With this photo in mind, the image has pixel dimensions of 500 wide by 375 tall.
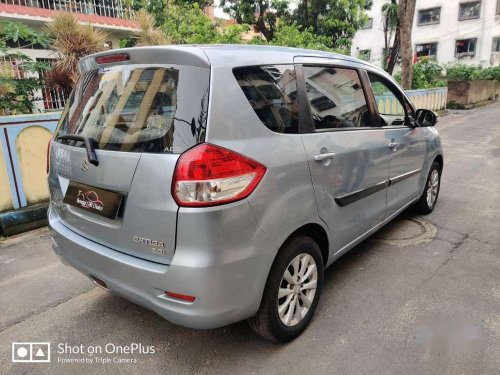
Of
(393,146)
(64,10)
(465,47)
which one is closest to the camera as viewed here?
(393,146)

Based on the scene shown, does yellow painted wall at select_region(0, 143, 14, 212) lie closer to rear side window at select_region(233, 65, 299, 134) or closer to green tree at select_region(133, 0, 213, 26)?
rear side window at select_region(233, 65, 299, 134)

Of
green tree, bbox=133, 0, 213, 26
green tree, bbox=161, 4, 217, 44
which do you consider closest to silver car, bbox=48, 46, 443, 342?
green tree, bbox=161, 4, 217, 44

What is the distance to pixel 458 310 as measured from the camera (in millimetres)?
2809

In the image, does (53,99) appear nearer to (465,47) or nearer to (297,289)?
(297,289)

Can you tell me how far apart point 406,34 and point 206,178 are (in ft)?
47.0

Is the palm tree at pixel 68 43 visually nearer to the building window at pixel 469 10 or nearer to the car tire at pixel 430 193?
the car tire at pixel 430 193


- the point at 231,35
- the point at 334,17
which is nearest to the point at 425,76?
the point at 334,17

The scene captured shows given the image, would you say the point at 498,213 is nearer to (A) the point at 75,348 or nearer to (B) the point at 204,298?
(B) the point at 204,298

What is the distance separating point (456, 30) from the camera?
1153 inches

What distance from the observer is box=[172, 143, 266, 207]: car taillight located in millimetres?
1902

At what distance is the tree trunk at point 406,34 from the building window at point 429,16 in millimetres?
19661

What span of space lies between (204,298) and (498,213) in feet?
14.2

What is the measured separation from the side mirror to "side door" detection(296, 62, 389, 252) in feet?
3.22

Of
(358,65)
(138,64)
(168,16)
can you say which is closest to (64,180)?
(138,64)
